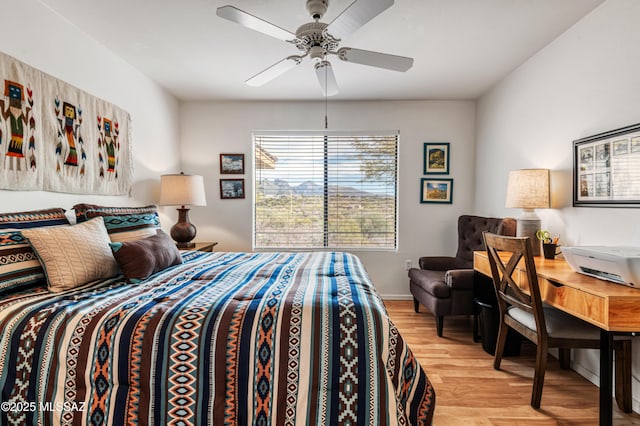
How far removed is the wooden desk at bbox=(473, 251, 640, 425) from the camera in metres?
1.42

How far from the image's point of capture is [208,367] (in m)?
1.22

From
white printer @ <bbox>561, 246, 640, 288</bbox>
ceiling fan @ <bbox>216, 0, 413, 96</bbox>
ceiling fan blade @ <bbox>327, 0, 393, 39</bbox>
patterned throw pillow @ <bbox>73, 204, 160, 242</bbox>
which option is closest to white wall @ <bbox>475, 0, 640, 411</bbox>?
white printer @ <bbox>561, 246, 640, 288</bbox>

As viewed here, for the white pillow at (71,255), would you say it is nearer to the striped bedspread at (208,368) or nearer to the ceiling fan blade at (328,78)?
the striped bedspread at (208,368)

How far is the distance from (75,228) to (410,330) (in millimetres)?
2774

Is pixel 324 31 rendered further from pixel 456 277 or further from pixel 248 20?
pixel 456 277

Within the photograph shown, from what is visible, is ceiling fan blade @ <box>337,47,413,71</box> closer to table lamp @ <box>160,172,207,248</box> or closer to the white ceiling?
the white ceiling

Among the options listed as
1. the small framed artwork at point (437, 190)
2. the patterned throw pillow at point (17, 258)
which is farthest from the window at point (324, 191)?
the patterned throw pillow at point (17, 258)

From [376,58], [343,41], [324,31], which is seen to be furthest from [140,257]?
[343,41]

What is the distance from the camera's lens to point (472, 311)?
9.67ft

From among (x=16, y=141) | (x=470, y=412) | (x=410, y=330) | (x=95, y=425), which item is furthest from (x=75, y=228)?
(x=410, y=330)

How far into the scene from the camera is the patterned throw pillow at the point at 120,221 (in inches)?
87.4

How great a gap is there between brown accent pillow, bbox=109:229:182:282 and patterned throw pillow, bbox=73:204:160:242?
253mm

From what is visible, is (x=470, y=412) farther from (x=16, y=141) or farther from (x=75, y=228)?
(x=16, y=141)

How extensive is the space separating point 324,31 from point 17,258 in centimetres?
196
